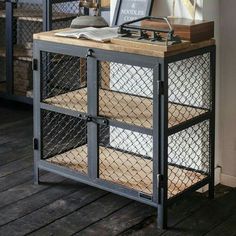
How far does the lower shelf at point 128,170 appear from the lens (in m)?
2.91

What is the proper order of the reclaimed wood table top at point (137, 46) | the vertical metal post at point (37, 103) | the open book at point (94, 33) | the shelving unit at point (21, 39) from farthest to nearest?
the shelving unit at point (21, 39)
the vertical metal post at point (37, 103)
the open book at point (94, 33)
the reclaimed wood table top at point (137, 46)

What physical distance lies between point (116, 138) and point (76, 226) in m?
0.72

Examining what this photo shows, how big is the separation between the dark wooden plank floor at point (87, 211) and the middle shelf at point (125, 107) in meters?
0.48

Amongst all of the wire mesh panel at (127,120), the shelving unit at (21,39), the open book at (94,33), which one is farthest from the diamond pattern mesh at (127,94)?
the shelving unit at (21,39)

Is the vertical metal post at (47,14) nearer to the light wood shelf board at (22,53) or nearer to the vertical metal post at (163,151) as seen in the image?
the light wood shelf board at (22,53)

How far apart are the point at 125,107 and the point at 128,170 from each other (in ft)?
1.11

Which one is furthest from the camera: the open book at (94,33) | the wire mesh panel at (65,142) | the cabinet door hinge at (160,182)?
the wire mesh panel at (65,142)

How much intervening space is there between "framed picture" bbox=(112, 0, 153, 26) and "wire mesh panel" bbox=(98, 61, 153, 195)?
26 cm

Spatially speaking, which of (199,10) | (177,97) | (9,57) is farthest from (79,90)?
(9,57)

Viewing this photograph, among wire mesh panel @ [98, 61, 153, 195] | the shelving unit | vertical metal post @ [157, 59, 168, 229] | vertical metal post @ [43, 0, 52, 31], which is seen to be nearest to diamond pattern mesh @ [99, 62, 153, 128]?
wire mesh panel @ [98, 61, 153, 195]

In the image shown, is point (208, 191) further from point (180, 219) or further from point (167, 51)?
point (167, 51)

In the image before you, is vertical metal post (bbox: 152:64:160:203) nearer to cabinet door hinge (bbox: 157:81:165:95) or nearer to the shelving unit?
cabinet door hinge (bbox: 157:81:165:95)

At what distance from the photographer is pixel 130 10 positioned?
319 centimetres

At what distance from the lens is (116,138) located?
3.36 metres
